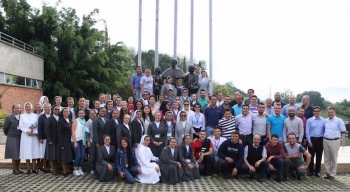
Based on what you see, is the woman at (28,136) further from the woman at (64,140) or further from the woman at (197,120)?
the woman at (197,120)

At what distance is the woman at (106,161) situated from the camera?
26.0 feet

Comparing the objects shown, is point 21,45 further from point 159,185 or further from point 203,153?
point 159,185

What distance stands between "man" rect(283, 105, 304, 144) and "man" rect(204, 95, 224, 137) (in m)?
1.68

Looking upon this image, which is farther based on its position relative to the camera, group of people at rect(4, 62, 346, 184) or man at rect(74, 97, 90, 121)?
man at rect(74, 97, 90, 121)

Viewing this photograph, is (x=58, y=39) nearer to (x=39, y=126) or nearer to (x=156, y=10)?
(x=156, y=10)

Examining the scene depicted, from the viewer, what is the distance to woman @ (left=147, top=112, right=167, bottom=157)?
28.1 ft

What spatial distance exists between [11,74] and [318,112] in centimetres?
1960

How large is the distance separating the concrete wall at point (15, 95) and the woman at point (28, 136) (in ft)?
44.7

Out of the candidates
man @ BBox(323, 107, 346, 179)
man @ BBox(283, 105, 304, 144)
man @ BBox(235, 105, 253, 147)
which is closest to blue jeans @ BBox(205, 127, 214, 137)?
man @ BBox(235, 105, 253, 147)

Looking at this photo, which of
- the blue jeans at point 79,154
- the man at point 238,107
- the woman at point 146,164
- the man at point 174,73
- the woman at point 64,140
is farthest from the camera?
the man at point 174,73

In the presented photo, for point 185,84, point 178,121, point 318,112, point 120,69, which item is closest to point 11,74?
point 120,69

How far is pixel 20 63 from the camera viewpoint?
2342 cm

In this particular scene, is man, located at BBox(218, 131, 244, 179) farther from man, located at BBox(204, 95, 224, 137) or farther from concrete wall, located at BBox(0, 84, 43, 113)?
concrete wall, located at BBox(0, 84, 43, 113)

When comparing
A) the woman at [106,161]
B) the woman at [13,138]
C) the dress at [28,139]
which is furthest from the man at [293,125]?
the woman at [13,138]
